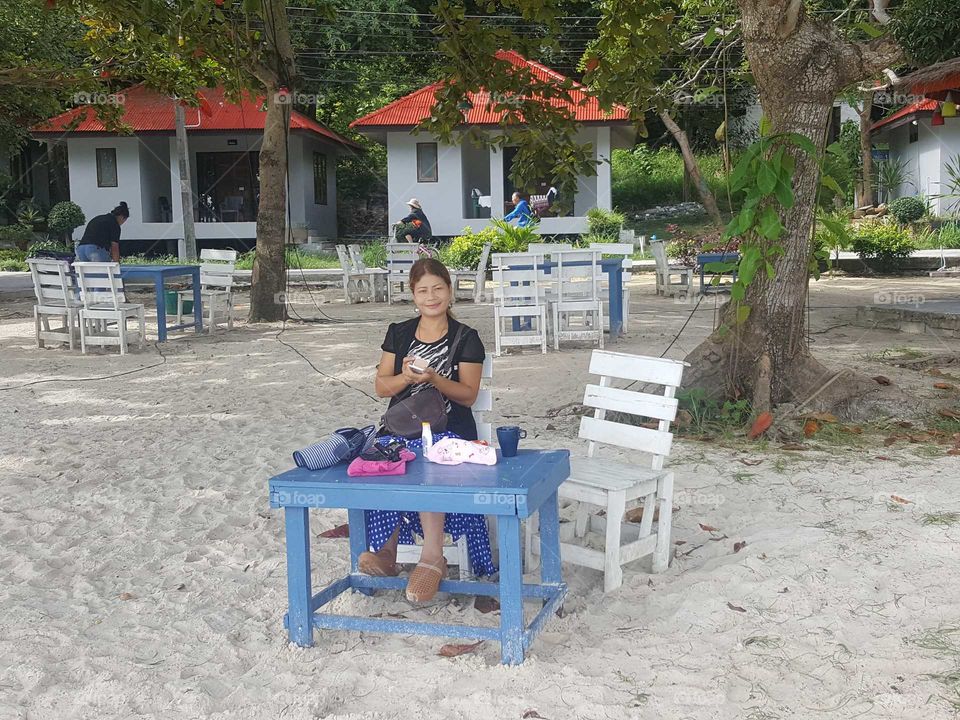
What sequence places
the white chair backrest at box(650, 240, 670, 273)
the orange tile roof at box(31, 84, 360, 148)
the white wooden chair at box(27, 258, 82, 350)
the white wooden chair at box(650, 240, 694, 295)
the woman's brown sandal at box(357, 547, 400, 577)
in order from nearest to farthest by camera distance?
the woman's brown sandal at box(357, 547, 400, 577) → the white wooden chair at box(27, 258, 82, 350) → the white chair backrest at box(650, 240, 670, 273) → the white wooden chair at box(650, 240, 694, 295) → the orange tile roof at box(31, 84, 360, 148)

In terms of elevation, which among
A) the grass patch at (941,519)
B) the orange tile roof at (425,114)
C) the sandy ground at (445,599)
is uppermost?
the orange tile roof at (425,114)

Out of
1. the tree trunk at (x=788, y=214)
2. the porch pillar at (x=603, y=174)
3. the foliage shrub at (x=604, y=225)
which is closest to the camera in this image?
the tree trunk at (x=788, y=214)

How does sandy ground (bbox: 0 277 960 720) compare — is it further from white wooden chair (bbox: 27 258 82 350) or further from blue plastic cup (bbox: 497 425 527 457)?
white wooden chair (bbox: 27 258 82 350)

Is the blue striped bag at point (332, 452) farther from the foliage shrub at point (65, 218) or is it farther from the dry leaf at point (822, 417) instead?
the foliage shrub at point (65, 218)

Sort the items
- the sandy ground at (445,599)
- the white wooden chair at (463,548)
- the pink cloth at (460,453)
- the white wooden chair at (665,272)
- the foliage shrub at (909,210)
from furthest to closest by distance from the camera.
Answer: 1. the foliage shrub at (909,210)
2. the white wooden chair at (665,272)
3. the white wooden chair at (463,548)
4. the pink cloth at (460,453)
5. the sandy ground at (445,599)

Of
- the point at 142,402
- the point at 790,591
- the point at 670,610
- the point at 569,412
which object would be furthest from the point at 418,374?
the point at 142,402

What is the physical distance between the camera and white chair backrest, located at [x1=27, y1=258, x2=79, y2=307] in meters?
10.8

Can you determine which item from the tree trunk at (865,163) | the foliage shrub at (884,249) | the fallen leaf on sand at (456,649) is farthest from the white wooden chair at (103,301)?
the tree trunk at (865,163)

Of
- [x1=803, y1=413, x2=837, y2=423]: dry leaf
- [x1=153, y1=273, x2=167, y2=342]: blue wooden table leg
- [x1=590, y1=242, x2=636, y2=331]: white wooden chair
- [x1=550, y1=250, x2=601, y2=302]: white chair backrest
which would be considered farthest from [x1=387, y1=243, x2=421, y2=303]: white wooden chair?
[x1=803, y1=413, x2=837, y2=423]: dry leaf

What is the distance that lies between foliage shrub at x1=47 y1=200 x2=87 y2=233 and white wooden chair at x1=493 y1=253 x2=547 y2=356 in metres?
17.1

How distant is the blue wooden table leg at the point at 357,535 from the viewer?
4.07 metres

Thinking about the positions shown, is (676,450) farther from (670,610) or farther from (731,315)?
(670,610)

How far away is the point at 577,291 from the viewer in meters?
10.5

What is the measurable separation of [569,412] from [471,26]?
3244 mm
